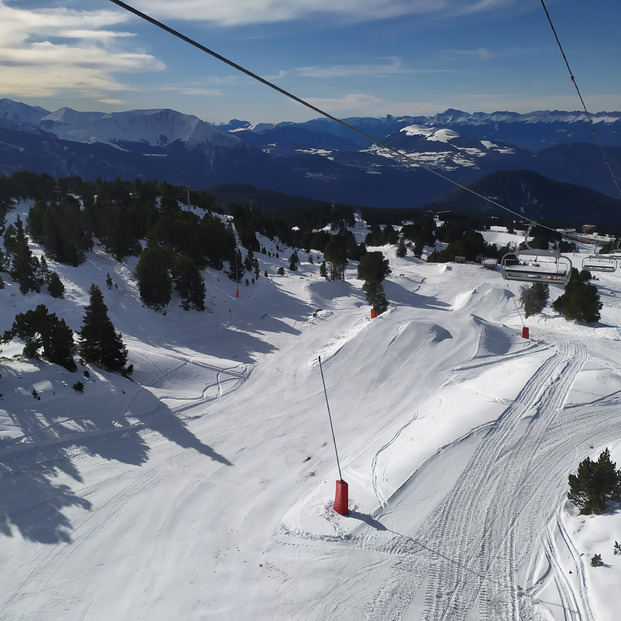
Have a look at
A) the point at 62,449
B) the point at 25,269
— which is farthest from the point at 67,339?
the point at 25,269

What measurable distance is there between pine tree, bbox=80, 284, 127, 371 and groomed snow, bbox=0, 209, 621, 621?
2.51ft

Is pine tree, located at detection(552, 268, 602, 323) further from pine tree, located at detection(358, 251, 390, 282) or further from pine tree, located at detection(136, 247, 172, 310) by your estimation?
pine tree, located at detection(136, 247, 172, 310)

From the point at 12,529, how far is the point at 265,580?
621 centimetres

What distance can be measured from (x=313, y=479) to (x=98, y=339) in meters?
10.6

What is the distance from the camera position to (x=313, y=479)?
43.0ft

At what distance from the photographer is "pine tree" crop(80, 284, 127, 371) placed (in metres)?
17.9

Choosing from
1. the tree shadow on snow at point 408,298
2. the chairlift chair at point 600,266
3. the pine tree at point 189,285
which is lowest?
the tree shadow on snow at point 408,298

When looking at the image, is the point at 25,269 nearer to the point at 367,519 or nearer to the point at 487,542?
the point at 367,519

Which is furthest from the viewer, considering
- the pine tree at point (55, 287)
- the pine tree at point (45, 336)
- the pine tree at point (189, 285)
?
the pine tree at point (189, 285)

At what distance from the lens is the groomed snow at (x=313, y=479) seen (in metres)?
8.84

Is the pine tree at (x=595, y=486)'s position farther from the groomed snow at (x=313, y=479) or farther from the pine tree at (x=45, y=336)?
the pine tree at (x=45, y=336)

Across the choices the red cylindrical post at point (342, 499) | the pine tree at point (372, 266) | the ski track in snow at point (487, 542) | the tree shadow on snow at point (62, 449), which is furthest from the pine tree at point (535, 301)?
the tree shadow on snow at point (62, 449)

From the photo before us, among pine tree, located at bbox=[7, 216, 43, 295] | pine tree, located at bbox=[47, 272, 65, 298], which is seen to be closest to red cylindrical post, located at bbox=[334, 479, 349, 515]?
pine tree, located at bbox=[47, 272, 65, 298]

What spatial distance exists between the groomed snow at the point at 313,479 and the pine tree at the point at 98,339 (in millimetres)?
765
